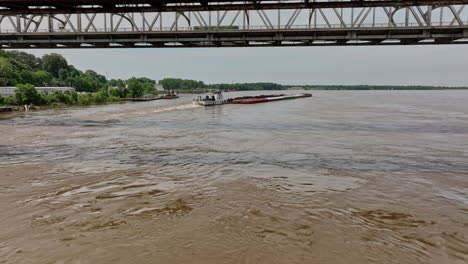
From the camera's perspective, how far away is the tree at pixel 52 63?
152875mm

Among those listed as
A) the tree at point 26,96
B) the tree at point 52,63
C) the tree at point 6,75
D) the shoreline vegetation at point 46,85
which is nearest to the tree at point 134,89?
the shoreline vegetation at point 46,85

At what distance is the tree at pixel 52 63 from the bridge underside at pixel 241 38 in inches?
5022

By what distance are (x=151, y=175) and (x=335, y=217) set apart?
813 cm

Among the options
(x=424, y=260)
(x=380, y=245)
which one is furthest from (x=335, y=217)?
(x=424, y=260)

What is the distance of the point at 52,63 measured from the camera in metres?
153

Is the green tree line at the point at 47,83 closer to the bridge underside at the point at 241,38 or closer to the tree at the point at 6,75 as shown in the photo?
the tree at the point at 6,75

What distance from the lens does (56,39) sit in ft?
132

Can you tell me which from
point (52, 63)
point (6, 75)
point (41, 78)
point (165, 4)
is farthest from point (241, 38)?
point (52, 63)

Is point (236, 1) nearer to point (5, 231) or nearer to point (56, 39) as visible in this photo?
point (5, 231)

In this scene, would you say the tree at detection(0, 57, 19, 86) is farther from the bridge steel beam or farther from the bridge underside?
the bridge steel beam

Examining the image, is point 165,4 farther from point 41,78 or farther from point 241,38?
point 41,78

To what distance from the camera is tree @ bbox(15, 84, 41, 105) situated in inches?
2458

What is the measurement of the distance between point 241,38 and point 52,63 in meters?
150

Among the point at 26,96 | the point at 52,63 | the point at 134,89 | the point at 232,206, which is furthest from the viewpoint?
the point at 52,63
